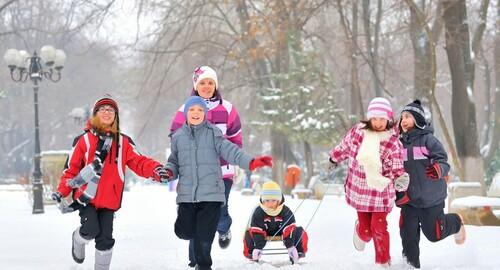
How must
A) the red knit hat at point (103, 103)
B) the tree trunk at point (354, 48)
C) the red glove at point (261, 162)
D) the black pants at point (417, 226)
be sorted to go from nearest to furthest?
1. the red glove at point (261, 162)
2. the red knit hat at point (103, 103)
3. the black pants at point (417, 226)
4. the tree trunk at point (354, 48)

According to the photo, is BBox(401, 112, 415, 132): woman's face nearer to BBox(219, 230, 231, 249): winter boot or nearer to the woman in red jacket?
BBox(219, 230, 231, 249): winter boot

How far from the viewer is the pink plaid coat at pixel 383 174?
6535mm

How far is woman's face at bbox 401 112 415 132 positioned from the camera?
681cm

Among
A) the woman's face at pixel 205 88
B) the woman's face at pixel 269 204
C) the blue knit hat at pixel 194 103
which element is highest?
the woman's face at pixel 205 88

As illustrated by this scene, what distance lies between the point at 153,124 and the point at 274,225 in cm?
4724

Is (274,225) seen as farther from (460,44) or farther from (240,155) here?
(460,44)

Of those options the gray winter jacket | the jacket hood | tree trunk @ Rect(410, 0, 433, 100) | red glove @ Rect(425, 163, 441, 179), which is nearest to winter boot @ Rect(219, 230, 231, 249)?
the gray winter jacket

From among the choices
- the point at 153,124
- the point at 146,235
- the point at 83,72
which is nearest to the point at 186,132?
the point at 146,235

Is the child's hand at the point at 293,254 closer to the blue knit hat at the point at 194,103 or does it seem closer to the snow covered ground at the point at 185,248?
the snow covered ground at the point at 185,248

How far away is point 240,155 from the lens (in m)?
6.20

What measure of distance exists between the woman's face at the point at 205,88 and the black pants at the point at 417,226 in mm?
2096

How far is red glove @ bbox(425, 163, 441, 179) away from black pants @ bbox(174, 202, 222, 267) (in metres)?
1.85

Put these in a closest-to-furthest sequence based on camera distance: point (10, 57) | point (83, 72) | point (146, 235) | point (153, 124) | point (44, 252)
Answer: point (44, 252) → point (146, 235) → point (10, 57) → point (153, 124) → point (83, 72)

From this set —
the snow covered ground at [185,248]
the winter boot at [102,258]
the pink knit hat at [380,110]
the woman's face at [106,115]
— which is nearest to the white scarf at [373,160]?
the pink knit hat at [380,110]
